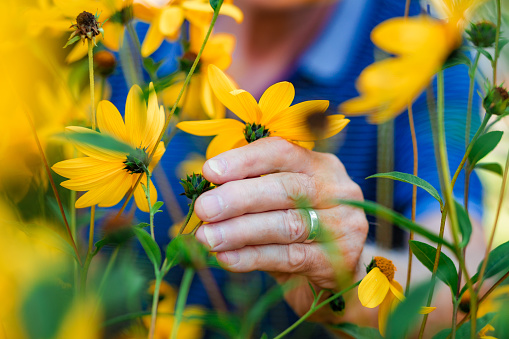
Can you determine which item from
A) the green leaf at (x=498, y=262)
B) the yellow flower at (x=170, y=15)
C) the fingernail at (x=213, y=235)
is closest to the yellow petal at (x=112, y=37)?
the yellow flower at (x=170, y=15)

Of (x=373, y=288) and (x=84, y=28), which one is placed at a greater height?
(x=84, y=28)

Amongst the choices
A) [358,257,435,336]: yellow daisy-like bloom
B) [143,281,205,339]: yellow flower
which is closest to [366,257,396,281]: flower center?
[358,257,435,336]: yellow daisy-like bloom

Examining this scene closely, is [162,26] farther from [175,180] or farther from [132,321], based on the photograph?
[175,180]

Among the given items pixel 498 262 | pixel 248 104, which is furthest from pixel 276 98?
pixel 498 262

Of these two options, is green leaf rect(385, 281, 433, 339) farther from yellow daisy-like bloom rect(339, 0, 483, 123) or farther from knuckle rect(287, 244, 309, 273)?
knuckle rect(287, 244, 309, 273)

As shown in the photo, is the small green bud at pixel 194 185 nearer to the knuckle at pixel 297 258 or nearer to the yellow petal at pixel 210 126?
the yellow petal at pixel 210 126

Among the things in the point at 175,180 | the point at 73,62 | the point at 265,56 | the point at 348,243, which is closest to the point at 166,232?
the point at 175,180

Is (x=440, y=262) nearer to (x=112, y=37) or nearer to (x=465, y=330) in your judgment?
(x=465, y=330)
